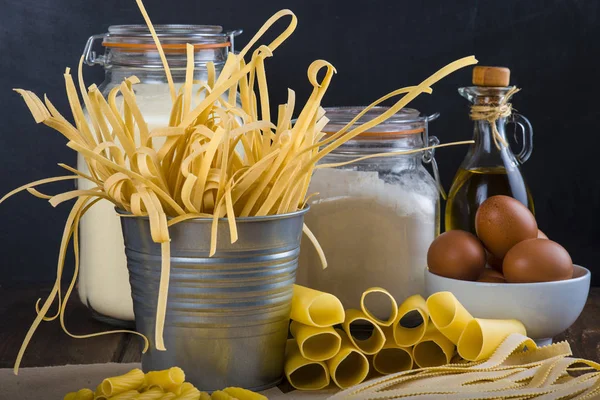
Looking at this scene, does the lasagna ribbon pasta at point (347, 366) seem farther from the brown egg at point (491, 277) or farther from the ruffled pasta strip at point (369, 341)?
the brown egg at point (491, 277)

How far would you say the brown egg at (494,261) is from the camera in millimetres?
968

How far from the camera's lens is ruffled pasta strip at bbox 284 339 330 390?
0.81m

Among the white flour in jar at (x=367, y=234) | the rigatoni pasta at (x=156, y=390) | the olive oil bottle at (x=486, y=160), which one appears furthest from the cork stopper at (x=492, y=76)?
the rigatoni pasta at (x=156, y=390)

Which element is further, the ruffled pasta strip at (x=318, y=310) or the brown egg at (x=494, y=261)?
the brown egg at (x=494, y=261)

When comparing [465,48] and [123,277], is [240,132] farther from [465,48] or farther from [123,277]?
[465,48]

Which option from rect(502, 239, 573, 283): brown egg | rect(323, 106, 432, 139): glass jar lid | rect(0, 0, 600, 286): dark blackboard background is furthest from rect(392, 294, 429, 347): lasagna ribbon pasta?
rect(0, 0, 600, 286): dark blackboard background

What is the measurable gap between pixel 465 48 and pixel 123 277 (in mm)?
598

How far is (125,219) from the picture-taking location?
0.79 metres

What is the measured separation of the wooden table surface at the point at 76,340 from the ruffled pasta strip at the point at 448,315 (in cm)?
17

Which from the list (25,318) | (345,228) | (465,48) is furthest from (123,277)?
(465,48)

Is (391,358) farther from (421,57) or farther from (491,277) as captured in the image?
(421,57)

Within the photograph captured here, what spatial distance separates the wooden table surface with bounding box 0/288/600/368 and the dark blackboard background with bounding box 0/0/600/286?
219 mm

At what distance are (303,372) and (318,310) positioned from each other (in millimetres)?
64

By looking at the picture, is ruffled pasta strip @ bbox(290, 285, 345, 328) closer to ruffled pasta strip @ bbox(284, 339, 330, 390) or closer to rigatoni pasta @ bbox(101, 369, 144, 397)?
ruffled pasta strip @ bbox(284, 339, 330, 390)
